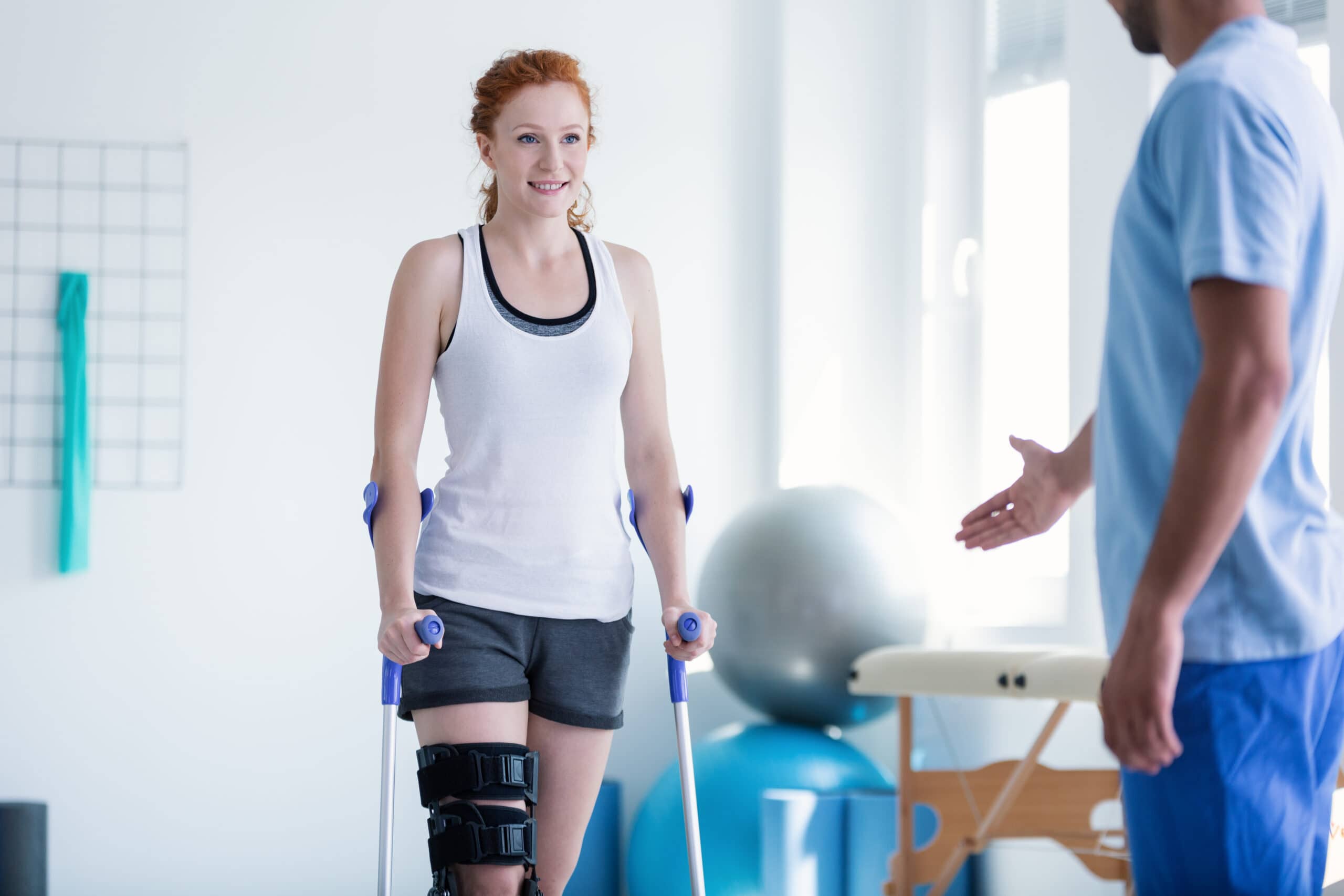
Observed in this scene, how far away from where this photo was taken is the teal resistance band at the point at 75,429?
11.3 ft

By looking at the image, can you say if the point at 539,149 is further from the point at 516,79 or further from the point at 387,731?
the point at 387,731

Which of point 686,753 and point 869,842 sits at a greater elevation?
point 686,753

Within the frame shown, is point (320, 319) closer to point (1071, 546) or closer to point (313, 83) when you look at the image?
point (313, 83)

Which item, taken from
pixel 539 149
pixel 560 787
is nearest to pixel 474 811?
pixel 560 787

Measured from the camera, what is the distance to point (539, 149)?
174 cm

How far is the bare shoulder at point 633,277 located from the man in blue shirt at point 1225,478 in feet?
2.91

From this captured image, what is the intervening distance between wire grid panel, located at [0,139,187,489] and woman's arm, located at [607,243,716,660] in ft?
6.87

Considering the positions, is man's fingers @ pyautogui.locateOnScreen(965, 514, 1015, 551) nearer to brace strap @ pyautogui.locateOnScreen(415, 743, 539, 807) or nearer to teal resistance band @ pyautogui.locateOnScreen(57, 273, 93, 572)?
brace strap @ pyautogui.locateOnScreen(415, 743, 539, 807)

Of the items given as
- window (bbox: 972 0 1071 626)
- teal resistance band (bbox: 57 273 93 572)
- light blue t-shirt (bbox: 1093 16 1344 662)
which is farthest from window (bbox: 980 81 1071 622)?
light blue t-shirt (bbox: 1093 16 1344 662)

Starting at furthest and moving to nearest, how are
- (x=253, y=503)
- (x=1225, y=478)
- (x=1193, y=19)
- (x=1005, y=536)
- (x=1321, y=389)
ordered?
(x=253, y=503) → (x=1321, y=389) → (x=1005, y=536) → (x=1193, y=19) → (x=1225, y=478)

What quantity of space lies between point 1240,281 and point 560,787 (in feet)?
3.63

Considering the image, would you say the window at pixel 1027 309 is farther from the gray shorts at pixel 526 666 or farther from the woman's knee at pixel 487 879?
the woman's knee at pixel 487 879

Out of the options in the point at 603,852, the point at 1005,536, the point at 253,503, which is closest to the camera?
the point at 1005,536

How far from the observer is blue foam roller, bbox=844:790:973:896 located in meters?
2.88
